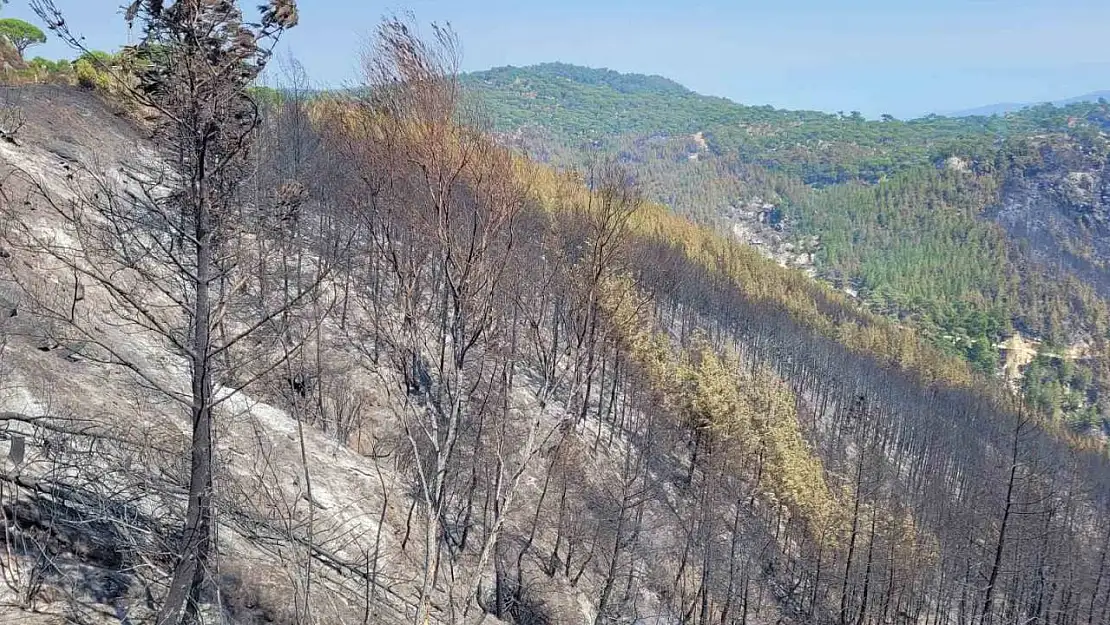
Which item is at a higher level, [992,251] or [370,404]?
[992,251]

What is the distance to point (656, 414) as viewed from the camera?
3325cm

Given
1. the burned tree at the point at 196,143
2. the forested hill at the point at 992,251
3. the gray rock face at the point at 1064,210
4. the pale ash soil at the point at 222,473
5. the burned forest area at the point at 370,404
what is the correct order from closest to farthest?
the burned tree at the point at 196,143
the burned forest area at the point at 370,404
the pale ash soil at the point at 222,473
the forested hill at the point at 992,251
the gray rock face at the point at 1064,210

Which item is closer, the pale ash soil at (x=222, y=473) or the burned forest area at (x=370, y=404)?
the burned forest area at (x=370, y=404)

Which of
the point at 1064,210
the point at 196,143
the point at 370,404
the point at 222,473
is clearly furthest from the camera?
the point at 1064,210

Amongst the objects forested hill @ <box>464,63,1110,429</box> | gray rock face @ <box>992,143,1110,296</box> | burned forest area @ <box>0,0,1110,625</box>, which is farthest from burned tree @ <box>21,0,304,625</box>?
gray rock face @ <box>992,143,1110,296</box>

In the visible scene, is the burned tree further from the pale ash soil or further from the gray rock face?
the gray rock face

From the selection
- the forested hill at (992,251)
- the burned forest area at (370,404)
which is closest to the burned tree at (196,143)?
the burned forest area at (370,404)

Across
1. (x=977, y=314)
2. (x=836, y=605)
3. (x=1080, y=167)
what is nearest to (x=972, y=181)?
(x=1080, y=167)

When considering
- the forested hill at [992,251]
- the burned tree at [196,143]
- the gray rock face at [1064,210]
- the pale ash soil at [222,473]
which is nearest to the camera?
the burned tree at [196,143]

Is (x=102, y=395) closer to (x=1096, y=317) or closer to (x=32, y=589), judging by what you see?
(x=32, y=589)

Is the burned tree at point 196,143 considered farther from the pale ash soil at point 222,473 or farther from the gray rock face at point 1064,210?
the gray rock face at point 1064,210

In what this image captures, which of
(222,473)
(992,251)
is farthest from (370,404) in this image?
(992,251)

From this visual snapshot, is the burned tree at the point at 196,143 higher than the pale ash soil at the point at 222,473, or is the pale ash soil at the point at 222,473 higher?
the burned tree at the point at 196,143

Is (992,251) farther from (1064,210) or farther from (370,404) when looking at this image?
(370,404)
